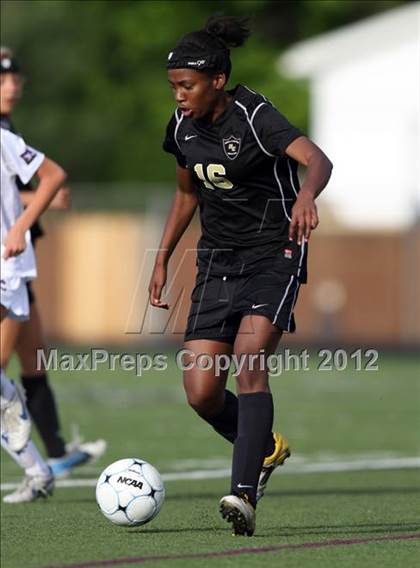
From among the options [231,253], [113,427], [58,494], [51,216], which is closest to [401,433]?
[113,427]

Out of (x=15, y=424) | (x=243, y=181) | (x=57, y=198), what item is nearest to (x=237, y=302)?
(x=243, y=181)

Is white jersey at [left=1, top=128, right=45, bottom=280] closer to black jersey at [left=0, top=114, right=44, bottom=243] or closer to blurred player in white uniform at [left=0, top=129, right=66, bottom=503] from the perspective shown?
blurred player in white uniform at [left=0, top=129, right=66, bottom=503]

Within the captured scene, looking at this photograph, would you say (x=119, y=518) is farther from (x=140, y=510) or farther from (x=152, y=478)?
(x=152, y=478)

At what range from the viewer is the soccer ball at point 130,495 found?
21.9 feet

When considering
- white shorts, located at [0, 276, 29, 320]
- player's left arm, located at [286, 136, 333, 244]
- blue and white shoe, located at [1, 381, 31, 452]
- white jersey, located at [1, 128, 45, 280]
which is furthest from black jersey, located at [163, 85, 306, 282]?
blue and white shoe, located at [1, 381, 31, 452]

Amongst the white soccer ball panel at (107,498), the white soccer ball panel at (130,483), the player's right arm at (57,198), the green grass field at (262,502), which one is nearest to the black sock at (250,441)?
the green grass field at (262,502)

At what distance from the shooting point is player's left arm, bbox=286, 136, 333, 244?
620 centimetres

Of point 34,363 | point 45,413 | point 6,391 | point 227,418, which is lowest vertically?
point 45,413

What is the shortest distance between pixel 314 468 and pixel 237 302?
3.98 m

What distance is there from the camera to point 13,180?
811cm

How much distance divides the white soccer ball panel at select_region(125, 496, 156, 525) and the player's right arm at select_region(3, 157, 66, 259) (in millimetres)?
1660

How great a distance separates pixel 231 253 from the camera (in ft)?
22.9

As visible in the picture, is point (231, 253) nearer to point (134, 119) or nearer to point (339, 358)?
point (339, 358)

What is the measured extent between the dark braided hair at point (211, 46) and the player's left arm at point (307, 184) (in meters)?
0.52
